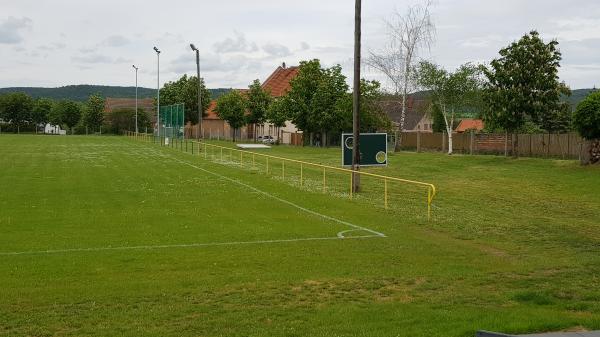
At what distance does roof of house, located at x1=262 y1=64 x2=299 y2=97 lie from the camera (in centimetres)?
9544

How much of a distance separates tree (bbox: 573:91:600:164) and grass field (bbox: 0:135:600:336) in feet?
36.2

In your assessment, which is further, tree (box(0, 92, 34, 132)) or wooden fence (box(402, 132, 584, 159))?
tree (box(0, 92, 34, 132))

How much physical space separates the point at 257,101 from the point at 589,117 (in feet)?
167

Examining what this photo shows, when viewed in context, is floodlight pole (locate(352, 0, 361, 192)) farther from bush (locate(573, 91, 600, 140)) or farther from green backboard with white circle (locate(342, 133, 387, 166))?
bush (locate(573, 91, 600, 140))

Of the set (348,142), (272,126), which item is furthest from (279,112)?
(348,142)

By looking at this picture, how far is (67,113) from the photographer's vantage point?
122750mm

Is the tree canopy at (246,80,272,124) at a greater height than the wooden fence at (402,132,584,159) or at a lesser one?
greater

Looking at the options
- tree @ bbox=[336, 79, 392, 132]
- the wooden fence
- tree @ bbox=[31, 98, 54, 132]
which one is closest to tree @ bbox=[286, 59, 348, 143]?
Result: tree @ bbox=[336, 79, 392, 132]

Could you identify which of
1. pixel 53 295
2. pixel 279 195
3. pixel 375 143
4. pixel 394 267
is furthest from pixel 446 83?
pixel 53 295

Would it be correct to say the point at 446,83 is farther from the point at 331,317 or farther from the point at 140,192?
the point at 331,317

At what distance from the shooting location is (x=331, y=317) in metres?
7.69

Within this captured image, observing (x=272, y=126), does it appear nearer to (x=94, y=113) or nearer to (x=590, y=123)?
(x=94, y=113)

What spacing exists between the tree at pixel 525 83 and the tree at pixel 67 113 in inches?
3813

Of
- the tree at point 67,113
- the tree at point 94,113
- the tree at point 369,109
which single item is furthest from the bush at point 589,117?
the tree at point 67,113
